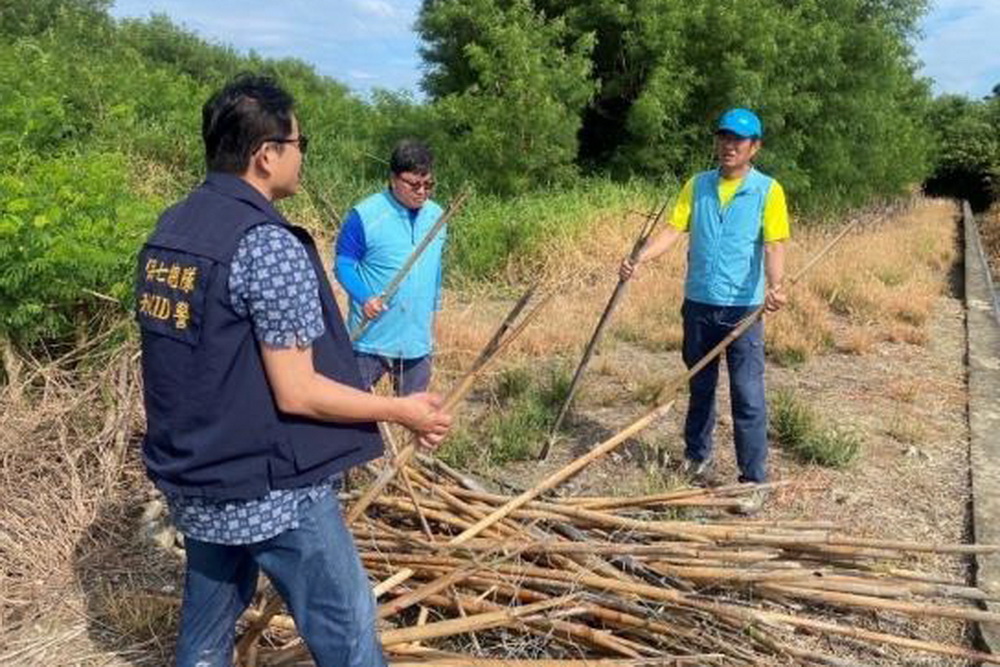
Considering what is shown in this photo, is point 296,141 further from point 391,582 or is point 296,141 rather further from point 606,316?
point 606,316

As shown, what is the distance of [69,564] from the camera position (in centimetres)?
361

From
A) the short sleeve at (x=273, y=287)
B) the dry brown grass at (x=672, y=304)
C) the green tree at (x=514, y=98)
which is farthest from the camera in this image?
the green tree at (x=514, y=98)

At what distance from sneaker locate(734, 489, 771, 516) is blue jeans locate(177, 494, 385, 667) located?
2.21 metres

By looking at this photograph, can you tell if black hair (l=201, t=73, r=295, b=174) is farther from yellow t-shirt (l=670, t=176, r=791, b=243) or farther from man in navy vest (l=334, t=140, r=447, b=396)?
yellow t-shirt (l=670, t=176, r=791, b=243)

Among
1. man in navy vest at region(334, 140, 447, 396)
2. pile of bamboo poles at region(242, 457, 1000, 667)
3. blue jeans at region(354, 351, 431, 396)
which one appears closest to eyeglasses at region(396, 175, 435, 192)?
man in navy vest at region(334, 140, 447, 396)

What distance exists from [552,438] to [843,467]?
161 cm

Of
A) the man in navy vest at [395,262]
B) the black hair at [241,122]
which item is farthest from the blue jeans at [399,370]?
the black hair at [241,122]

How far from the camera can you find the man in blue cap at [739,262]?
430 centimetres

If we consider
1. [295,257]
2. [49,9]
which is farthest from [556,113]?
[49,9]

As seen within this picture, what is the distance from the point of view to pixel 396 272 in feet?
13.4

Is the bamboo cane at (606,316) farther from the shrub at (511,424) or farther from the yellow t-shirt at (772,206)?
the yellow t-shirt at (772,206)

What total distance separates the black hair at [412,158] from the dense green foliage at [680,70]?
905 centimetres

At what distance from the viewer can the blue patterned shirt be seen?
1921 millimetres

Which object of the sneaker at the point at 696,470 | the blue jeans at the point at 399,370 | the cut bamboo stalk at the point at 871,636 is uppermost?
the blue jeans at the point at 399,370
